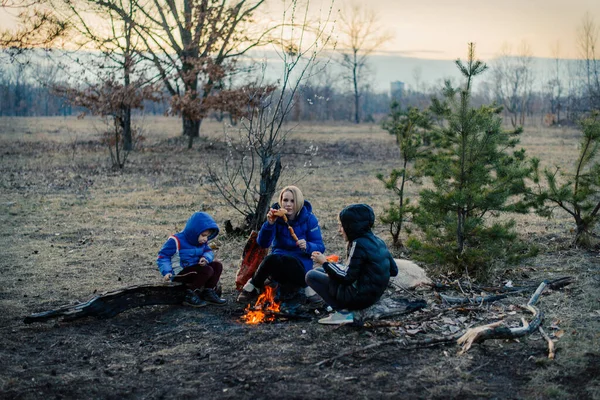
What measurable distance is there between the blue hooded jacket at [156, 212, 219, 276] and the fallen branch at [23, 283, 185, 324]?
20 cm

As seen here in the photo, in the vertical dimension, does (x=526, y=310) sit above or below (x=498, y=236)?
below

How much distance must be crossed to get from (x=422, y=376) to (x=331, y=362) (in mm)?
680

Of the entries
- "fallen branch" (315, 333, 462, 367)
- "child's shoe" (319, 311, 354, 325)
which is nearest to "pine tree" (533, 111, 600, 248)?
"fallen branch" (315, 333, 462, 367)

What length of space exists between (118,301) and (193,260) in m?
0.82

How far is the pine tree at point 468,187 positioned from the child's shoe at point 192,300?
95.1 inches

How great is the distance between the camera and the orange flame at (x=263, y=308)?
213 inches

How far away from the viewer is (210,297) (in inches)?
234

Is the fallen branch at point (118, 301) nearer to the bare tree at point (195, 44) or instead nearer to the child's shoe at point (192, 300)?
the child's shoe at point (192, 300)

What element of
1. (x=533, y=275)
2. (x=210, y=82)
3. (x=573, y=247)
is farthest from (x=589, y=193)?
(x=210, y=82)

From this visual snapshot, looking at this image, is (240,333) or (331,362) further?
(240,333)

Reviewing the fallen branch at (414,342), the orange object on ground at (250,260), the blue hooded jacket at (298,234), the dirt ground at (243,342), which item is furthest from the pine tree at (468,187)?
the fallen branch at (414,342)

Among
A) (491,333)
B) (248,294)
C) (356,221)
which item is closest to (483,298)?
(491,333)

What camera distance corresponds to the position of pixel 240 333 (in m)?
5.07

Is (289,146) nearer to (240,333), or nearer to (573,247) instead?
(573,247)
